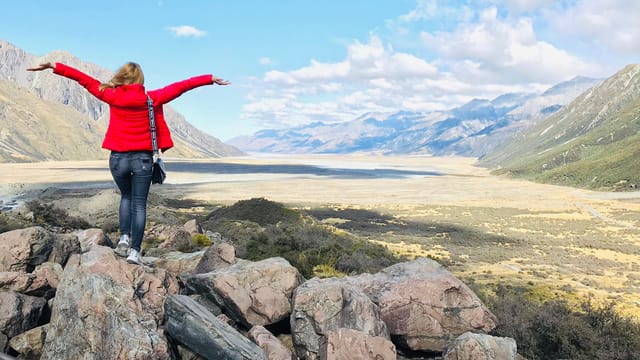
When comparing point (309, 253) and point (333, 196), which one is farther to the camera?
point (333, 196)

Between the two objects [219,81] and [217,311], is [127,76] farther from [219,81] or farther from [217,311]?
[217,311]

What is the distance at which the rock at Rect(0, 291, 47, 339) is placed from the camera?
6.06 m

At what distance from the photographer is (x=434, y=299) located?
802 centimetres

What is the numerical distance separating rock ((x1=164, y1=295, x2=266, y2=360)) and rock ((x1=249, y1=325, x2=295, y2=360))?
288mm

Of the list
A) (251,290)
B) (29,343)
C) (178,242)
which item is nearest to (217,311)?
(251,290)

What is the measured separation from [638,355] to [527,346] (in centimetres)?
239

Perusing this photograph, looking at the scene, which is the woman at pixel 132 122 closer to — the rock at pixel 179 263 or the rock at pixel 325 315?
the rock at pixel 179 263

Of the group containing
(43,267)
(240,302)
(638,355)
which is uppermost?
(43,267)

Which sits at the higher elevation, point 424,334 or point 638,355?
point 424,334

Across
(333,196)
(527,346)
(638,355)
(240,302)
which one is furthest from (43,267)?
(333,196)

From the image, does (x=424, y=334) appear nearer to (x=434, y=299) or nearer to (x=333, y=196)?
(x=434, y=299)

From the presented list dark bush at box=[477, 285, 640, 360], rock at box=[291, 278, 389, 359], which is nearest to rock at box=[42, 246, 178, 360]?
rock at box=[291, 278, 389, 359]

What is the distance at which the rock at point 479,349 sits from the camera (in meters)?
6.50

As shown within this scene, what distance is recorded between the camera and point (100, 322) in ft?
18.5
